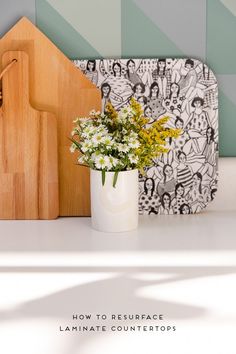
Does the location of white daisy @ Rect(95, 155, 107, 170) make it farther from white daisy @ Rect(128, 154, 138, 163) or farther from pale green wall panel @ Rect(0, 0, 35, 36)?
pale green wall panel @ Rect(0, 0, 35, 36)

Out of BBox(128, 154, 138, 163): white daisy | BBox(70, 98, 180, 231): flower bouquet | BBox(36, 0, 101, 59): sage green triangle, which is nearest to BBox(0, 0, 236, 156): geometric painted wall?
BBox(36, 0, 101, 59): sage green triangle

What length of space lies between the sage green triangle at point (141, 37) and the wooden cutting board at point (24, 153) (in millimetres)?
273

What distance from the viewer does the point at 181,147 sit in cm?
178

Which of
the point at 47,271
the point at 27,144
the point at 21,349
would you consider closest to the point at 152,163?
the point at 27,144

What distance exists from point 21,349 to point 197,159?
31.5 inches

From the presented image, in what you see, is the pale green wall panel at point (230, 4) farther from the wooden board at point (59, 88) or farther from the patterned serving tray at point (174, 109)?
the wooden board at point (59, 88)

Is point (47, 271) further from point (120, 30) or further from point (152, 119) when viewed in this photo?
point (120, 30)

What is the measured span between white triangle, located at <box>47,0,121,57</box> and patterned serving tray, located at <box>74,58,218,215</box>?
0.05m

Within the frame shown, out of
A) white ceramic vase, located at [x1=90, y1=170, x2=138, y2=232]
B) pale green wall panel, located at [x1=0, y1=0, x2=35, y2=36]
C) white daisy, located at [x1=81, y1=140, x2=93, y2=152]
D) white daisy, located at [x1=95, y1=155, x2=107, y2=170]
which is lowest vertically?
white ceramic vase, located at [x1=90, y1=170, x2=138, y2=232]

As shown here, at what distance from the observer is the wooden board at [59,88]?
5.74ft

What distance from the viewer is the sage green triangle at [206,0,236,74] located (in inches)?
70.0

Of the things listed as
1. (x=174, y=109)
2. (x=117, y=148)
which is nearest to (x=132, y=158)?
(x=117, y=148)

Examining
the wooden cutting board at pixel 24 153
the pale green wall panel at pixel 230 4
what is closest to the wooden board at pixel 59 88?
the wooden cutting board at pixel 24 153

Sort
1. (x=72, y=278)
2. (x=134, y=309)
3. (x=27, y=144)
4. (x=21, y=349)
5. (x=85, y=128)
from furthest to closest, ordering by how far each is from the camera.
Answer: (x=27, y=144) → (x=85, y=128) → (x=72, y=278) → (x=134, y=309) → (x=21, y=349)
